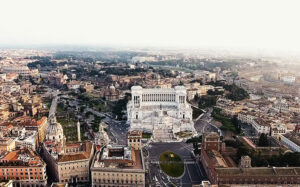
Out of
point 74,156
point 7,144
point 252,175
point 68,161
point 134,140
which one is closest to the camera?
point 252,175

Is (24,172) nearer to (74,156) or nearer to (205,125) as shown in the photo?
(74,156)

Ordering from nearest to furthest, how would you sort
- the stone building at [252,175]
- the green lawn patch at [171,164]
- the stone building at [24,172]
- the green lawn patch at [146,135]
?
the stone building at [252,175]
the stone building at [24,172]
the green lawn patch at [171,164]
the green lawn patch at [146,135]

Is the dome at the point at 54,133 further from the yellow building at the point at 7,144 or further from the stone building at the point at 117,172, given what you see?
the stone building at the point at 117,172

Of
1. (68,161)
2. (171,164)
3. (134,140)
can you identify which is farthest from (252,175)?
(68,161)

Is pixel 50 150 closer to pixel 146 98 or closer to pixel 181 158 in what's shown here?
pixel 181 158

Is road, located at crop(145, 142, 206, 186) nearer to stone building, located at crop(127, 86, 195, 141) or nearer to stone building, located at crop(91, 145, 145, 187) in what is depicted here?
stone building, located at crop(91, 145, 145, 187)

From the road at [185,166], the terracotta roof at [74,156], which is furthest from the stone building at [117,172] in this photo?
the road at [185,166]

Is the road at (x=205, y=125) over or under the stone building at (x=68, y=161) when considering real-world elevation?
under

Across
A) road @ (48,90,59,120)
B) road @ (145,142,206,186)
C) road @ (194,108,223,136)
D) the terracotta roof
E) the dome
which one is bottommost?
road @ (145,142,206,186)

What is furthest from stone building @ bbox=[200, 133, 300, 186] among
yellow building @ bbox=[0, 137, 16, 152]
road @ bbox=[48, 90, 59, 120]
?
road @ bbox=[48, 90, 59, 120]
